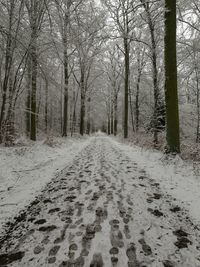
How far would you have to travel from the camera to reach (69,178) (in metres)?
5.67

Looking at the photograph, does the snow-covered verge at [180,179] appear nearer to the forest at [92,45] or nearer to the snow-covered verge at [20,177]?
the forest at [92,45]

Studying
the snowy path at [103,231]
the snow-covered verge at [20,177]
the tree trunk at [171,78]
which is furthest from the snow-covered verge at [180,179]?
the snow-covered verge at [20,177]

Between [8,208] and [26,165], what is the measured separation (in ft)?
12.7

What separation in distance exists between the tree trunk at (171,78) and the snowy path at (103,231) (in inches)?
133

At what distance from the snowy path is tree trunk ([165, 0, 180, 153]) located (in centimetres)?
339

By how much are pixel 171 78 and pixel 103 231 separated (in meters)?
6.25

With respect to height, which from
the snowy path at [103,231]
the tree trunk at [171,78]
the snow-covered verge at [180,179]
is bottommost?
the snowy path at [103,231]

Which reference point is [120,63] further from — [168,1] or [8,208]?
[8,208]

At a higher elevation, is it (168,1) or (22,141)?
(168,1)

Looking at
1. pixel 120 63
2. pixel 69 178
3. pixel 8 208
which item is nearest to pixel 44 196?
pixel 8 208

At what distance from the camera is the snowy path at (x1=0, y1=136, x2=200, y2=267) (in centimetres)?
227

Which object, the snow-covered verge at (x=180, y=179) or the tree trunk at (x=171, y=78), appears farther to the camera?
the tree trunk at (x=171, y=78)

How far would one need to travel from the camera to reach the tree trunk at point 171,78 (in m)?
7.38

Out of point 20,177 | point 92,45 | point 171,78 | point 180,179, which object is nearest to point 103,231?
point 180,179
